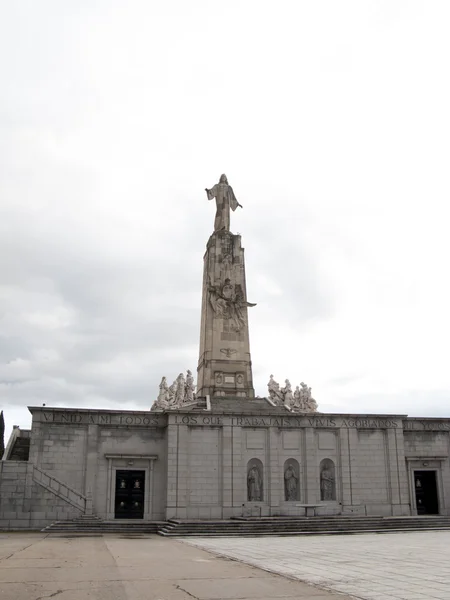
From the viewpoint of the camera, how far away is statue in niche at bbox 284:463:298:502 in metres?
35.0

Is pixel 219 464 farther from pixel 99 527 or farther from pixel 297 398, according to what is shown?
pixel 297 398

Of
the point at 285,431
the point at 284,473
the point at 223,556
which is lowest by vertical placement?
the point at 223,556

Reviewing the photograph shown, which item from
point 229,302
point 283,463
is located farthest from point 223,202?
point 283,463

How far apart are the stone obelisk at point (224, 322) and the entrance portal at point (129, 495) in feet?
26.6

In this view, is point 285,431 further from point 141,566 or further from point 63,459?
point 141,566

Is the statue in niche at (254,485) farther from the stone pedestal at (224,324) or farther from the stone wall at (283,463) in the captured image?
the stone pedestal at (224,324)

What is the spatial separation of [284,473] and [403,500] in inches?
274

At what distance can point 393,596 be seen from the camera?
1083 centimetres

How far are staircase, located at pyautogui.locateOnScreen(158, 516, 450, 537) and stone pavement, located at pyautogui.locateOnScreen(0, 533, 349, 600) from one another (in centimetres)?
758

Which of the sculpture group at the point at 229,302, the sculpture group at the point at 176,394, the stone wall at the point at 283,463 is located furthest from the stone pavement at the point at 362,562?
the sculpture group at the point at 229,302

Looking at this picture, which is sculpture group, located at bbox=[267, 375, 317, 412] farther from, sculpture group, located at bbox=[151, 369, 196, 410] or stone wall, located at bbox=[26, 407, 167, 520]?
stone wall, located at bbox=[26, 407, 167, 520]

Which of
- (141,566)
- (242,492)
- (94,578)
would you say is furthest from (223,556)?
(242,492)

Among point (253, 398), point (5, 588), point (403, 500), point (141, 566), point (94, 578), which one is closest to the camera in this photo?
point (5, 588)

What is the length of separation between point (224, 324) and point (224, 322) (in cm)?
→ 14
